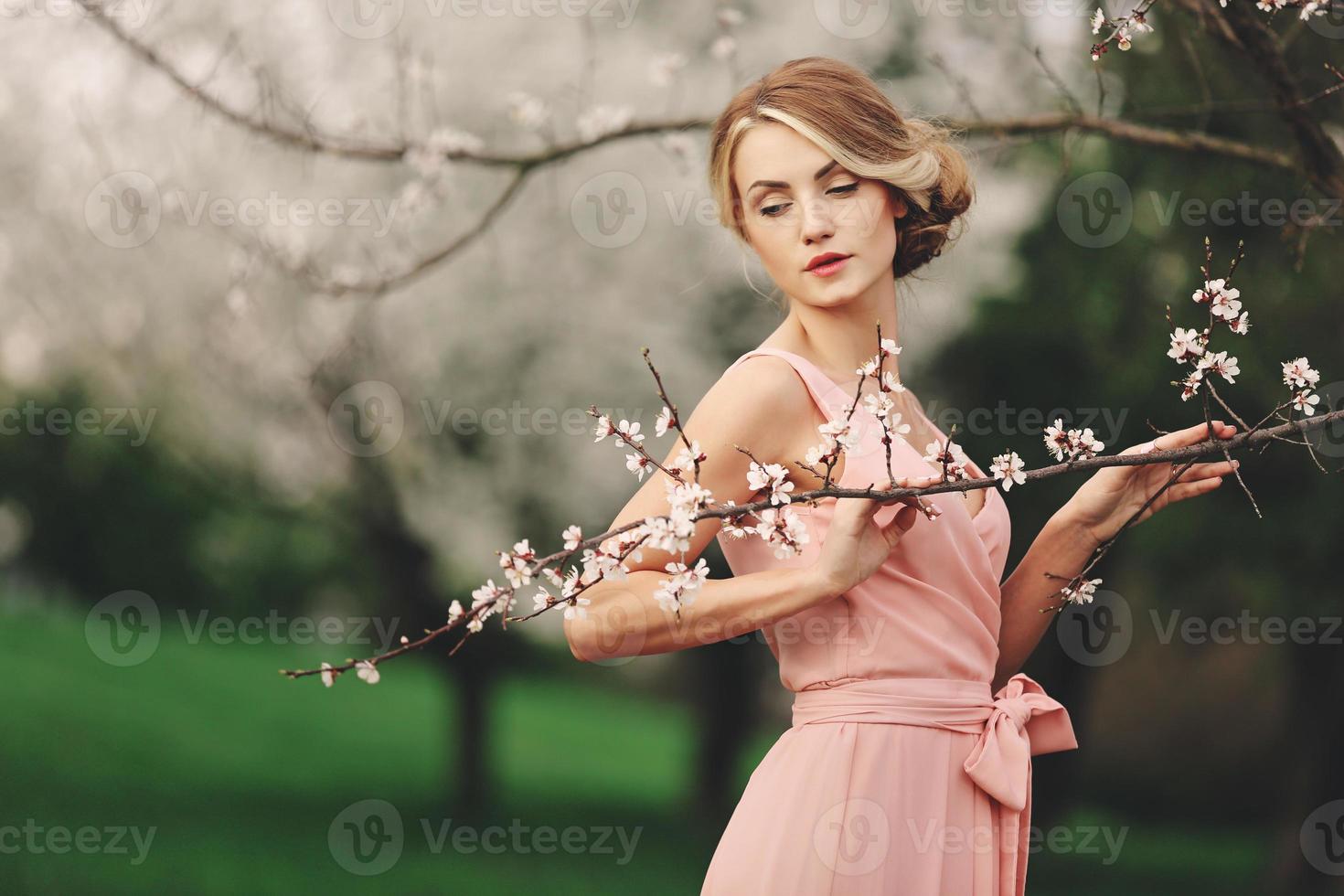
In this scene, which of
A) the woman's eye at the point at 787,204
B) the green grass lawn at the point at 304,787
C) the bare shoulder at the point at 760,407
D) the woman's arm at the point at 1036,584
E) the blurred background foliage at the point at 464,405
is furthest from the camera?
the green grass lawn at the point at 304,787

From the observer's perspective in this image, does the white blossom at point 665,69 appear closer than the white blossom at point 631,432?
No

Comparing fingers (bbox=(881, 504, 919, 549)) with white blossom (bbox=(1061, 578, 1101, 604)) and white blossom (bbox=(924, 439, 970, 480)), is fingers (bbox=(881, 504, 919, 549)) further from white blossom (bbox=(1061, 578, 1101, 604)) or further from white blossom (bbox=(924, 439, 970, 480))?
white blossom (bbox=(1061, 578, 1101, 604))

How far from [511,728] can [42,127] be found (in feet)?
31.2

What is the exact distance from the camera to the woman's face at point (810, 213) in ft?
7.18

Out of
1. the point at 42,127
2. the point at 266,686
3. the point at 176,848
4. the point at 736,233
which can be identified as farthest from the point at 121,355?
the point at 736,233

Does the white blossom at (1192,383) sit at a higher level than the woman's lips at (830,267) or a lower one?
lower

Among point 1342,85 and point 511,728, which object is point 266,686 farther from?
point 1342,85

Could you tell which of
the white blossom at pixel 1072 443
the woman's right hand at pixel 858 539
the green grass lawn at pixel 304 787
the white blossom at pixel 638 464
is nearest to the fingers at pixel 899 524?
the woman's right hand at pixel 858 539

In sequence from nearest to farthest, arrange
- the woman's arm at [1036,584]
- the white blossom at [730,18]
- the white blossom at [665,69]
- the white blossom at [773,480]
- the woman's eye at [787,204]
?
the white blossom at [773,480]
the woman's eye at [787,204]
the woman's arm at [1036,584]
the white blossom at [730,18]
the white blossom at [665,69]

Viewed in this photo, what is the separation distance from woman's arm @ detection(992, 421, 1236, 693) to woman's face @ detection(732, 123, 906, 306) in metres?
0.52

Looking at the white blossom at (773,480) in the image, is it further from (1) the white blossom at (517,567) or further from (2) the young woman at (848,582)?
(1) the white blossom at (517,567)

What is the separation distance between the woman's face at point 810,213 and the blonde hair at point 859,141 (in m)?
0.03

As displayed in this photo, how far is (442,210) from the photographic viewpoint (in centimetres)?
1076

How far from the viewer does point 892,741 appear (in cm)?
205
